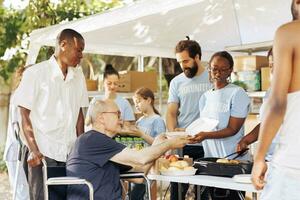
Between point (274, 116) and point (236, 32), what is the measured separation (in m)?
5.04

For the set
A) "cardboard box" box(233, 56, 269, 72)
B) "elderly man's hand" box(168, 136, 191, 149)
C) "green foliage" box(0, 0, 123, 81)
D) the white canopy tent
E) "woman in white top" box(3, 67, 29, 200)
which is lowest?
"woman in white top" box(3, 67, 29, 200)

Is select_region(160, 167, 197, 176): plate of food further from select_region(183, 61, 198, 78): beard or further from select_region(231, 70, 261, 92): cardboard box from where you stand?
select_region(231, 70, 261, 92): cardboard box

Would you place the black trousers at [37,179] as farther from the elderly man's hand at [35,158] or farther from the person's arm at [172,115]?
the person's arm at [172,115]

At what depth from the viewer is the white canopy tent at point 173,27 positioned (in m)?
6.06

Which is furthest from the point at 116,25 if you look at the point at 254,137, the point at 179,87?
the point at 254,137

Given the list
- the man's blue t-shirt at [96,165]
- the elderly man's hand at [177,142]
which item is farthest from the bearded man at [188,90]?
the man's blue t-shirt at [96,165]

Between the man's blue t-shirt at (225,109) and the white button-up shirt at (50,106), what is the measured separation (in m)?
1.02

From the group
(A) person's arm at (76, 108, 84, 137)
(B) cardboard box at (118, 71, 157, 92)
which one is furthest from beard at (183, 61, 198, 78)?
(B) cardboard box at (118, 71, 157, 92)

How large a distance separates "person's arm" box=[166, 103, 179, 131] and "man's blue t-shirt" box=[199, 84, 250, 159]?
25.8 inches

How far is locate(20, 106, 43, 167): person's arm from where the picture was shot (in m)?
3.86

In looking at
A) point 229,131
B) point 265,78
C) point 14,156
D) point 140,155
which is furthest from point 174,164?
point 265,78

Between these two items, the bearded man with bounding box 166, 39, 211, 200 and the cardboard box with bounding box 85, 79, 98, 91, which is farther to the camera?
the cardboard box with bounding box 85, 79, 98, 91

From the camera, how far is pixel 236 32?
281 inches

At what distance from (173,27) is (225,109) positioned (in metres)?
2.40
